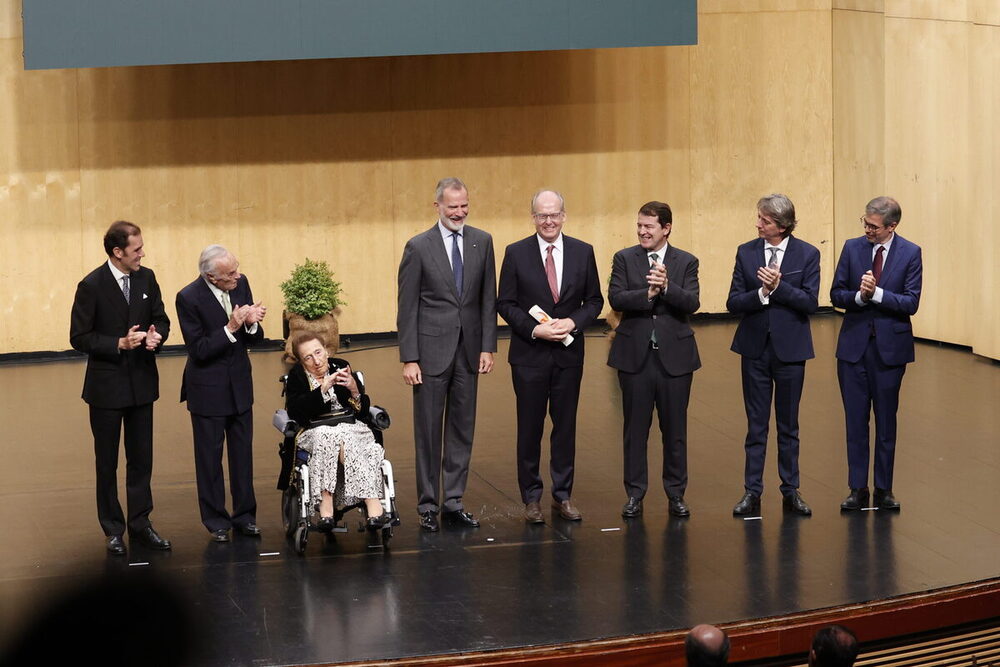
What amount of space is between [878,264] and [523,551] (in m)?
1.94

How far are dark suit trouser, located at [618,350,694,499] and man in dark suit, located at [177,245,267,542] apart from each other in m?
1.55

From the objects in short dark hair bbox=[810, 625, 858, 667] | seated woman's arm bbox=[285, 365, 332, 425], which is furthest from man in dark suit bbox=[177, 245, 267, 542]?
short dark hair bbox=[810, 625, 858, 667]

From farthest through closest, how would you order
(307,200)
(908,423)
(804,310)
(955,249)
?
1. (307,200)
2. (955,249)
3. (908,423)
4. (804,310)

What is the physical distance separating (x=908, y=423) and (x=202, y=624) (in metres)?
4.27

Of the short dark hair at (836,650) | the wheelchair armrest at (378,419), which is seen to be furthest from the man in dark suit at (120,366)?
the short dark hair at (836,650)

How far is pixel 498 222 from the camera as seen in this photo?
1052 centimetres

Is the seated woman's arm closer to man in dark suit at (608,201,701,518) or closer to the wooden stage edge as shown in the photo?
man in dark suit at (608,201,701,518)

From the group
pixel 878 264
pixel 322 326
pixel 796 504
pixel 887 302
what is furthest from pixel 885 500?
pixel 322 326

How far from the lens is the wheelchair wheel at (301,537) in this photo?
5.02 meters

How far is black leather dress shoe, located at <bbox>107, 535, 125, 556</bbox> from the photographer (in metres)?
5.14

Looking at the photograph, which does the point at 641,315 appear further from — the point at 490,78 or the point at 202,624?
the point at 490,78

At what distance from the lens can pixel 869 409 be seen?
5.64 metres

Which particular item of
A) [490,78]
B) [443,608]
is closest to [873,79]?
[490,78]

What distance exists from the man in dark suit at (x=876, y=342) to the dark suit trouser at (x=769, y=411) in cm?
23
